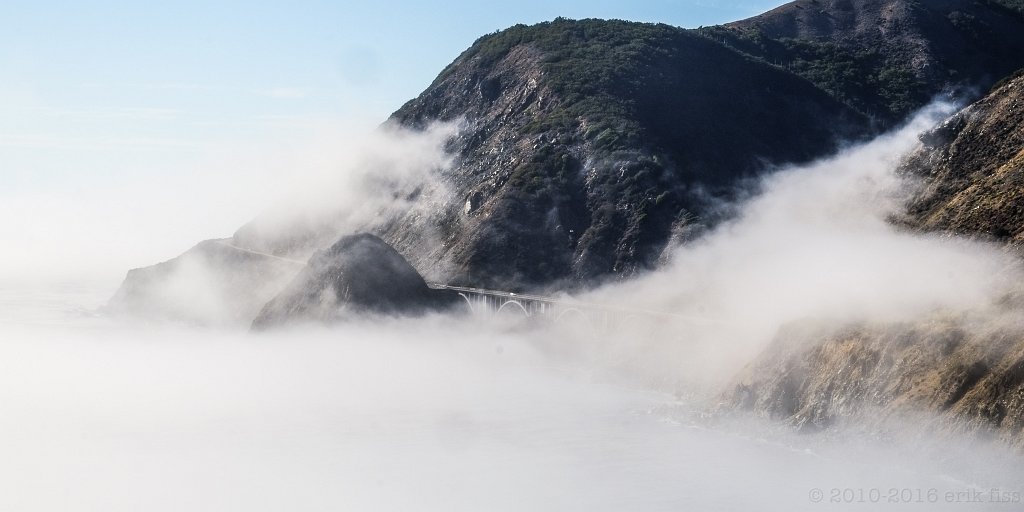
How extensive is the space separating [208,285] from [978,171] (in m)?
109

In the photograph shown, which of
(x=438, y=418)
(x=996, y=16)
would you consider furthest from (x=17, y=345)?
(x=996, y=16)

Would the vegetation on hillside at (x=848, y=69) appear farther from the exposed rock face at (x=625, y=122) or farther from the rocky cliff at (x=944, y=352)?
the rocky cliff at (x=944, y=352)

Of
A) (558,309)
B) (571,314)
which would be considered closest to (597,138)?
(558,309)

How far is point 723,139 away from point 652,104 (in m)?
10.8

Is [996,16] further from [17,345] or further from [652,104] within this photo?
[17,345]

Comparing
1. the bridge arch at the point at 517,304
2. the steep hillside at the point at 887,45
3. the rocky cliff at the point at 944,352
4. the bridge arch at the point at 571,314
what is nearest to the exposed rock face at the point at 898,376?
the rocky cliff at the point at 944,352

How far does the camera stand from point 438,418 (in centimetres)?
6203

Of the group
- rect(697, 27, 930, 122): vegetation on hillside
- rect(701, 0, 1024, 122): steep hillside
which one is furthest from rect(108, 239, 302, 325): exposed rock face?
rect(701, 0, 1024, 122): steep hillside

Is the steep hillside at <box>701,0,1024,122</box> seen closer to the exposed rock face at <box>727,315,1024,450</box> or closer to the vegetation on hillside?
the vegetation on hillside

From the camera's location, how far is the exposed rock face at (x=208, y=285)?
124 metres

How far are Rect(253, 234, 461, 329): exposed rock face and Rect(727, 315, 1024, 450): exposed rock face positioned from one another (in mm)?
45355

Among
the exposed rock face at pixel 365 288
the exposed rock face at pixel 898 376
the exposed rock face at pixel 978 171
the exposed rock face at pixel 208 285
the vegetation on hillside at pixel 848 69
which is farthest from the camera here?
the vegetation on hillside at pixel 848 69

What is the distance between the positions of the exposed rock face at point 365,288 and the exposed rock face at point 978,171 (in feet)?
153

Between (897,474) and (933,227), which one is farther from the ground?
(933,227)
